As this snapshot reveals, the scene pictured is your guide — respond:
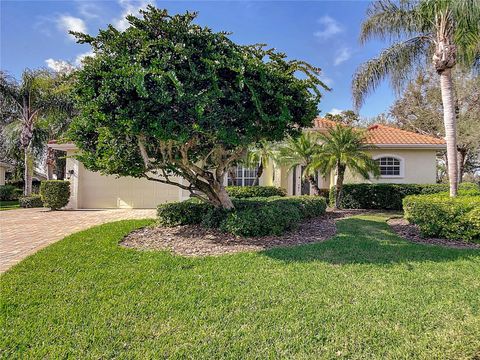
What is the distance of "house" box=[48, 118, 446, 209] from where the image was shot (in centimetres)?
1688

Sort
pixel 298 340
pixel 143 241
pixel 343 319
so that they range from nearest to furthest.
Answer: pixel 298 340, pixel 343 319, pixel 143 241

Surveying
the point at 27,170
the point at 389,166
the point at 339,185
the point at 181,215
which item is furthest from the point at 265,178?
the point at 27,170

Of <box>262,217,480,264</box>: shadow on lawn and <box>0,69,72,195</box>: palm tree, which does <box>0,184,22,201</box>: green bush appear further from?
<box>262,217,480,264</box>: shadow on lawn

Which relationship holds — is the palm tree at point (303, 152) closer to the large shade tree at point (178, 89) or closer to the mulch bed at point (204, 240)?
the mulch bed at point (204, 240)

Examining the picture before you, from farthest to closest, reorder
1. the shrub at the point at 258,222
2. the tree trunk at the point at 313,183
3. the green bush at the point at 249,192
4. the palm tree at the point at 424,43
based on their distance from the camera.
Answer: the tree trunk at the point at 313,183
the green bush at the point at 249,192
the palm tree at the point at 424,43
the shrub at the point at 258,222

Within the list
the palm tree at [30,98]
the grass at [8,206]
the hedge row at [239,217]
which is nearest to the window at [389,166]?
the hedge row at [239,217]

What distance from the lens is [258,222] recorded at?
769 cm

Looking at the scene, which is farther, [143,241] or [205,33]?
[143,241]

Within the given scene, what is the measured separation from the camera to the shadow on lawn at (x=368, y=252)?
233 inches

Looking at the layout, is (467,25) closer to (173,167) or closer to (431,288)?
(431,288)

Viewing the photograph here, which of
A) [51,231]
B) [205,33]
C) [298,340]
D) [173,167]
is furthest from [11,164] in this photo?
[298,340]

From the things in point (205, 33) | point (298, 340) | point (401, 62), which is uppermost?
point (401, 62)

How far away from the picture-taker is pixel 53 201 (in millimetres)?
15352

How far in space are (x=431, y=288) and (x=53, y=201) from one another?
54.9 ft
